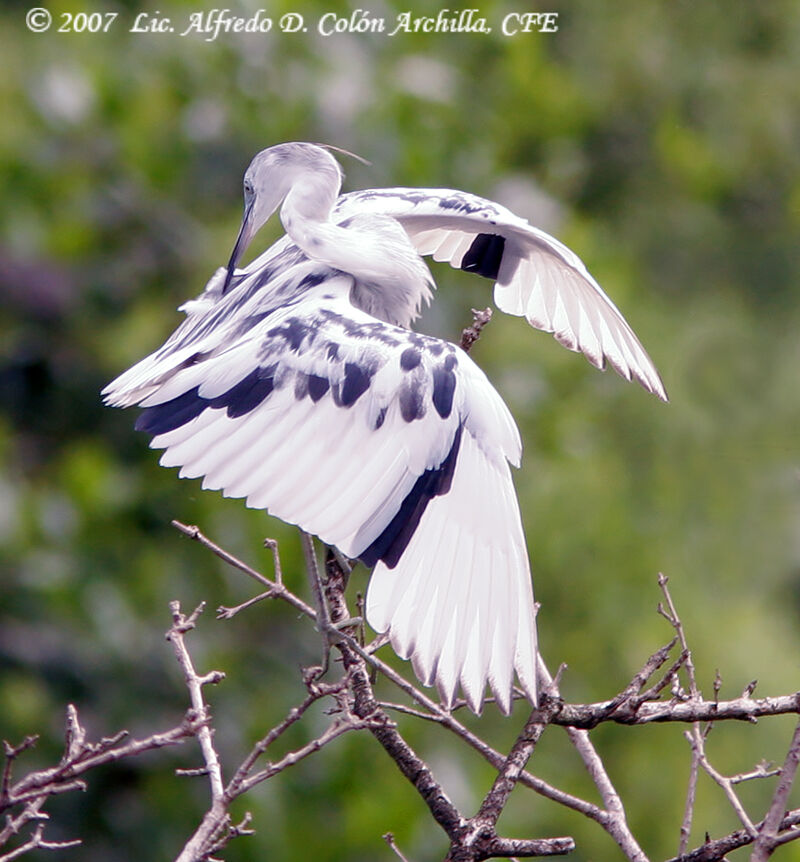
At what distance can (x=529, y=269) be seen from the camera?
275 cm

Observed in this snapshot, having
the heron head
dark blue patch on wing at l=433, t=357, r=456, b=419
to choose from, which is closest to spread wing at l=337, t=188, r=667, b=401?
the heron head

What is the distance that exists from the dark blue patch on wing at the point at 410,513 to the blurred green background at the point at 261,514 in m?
2.45

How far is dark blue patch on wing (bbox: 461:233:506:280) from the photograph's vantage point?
2.79 meters

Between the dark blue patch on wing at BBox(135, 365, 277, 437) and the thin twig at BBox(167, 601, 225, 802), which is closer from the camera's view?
the thin twig at BBox(167, 601, 225, 802)

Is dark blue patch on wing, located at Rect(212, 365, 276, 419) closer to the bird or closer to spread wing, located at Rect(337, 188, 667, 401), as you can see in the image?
the bird

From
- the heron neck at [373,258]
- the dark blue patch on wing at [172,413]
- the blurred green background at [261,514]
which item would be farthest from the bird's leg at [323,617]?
the blurred green background at [261,514]

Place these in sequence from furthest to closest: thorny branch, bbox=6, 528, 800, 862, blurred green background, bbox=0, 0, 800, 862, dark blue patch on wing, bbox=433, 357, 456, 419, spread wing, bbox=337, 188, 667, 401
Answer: blurred green background, bbox=0, 0, 800, 862
spread wing, bbox=337, 188, 667, 401
dark blue patch on wing, bbox=433, 357, 456, 419
thorny branch, bbox=6, 528, 800, 862

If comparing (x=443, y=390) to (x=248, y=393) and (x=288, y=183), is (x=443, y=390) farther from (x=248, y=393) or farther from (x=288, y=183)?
(x=288, y=183)

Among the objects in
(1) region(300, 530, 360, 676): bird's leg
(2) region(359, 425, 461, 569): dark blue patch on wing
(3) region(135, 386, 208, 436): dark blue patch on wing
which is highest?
(3) region(135, 386, 208, 436): dark blue patch on wing

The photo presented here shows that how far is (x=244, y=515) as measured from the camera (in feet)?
14.9

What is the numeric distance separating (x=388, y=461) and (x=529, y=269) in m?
→ 0.96

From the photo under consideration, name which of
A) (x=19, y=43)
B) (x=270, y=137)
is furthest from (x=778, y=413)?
(x=19, y=43)

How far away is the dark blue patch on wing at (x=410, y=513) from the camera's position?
1.78 metres

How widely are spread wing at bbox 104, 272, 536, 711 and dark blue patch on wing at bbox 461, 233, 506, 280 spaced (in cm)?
73
